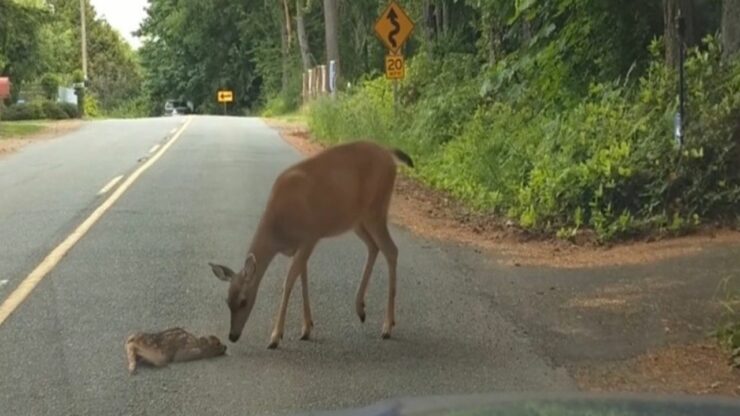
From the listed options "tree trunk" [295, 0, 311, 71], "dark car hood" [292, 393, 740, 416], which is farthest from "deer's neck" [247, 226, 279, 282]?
"tree trunk" [295, 0, 311, 71]

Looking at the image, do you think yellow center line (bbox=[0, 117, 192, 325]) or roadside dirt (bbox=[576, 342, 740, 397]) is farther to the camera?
yellow center line (bbox=[0, 117, 192, 325])

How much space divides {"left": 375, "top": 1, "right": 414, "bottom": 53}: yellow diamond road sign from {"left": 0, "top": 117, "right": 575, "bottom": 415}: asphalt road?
8.42 m

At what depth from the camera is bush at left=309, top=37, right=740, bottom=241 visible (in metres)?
11.6

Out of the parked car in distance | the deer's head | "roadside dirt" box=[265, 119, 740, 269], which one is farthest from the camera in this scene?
the parked car in distance

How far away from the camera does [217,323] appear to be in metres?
8.16

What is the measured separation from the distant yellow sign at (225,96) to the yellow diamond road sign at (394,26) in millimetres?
52625

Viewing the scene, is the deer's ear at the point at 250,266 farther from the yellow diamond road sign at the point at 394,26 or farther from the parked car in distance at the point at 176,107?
the parked car in distance at the point at 176,107

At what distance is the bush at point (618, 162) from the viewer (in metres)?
11.6

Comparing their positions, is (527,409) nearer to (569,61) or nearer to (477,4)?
(569,61)

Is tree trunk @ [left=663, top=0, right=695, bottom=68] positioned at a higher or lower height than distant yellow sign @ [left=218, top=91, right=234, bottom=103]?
higher

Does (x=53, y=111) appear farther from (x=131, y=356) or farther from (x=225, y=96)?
(x=131, y=356)

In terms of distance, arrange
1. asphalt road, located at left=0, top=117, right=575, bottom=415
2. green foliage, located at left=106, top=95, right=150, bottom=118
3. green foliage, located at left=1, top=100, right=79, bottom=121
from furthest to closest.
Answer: green foliage, located at left=106, top=95, right=150, bottom=118
green foliage, located at left=1, top=100, right=79, bottom=121
asphalt road, located at left=0, top=117, right=575, bottom=415

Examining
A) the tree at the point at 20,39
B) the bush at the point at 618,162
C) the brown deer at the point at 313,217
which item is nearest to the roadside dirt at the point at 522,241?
the bush at the point at 618,162

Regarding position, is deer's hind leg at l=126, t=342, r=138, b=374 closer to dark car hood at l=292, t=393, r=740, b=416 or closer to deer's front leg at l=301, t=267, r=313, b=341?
A: deer's front leg at l=301, t=267, r=313, b=341
